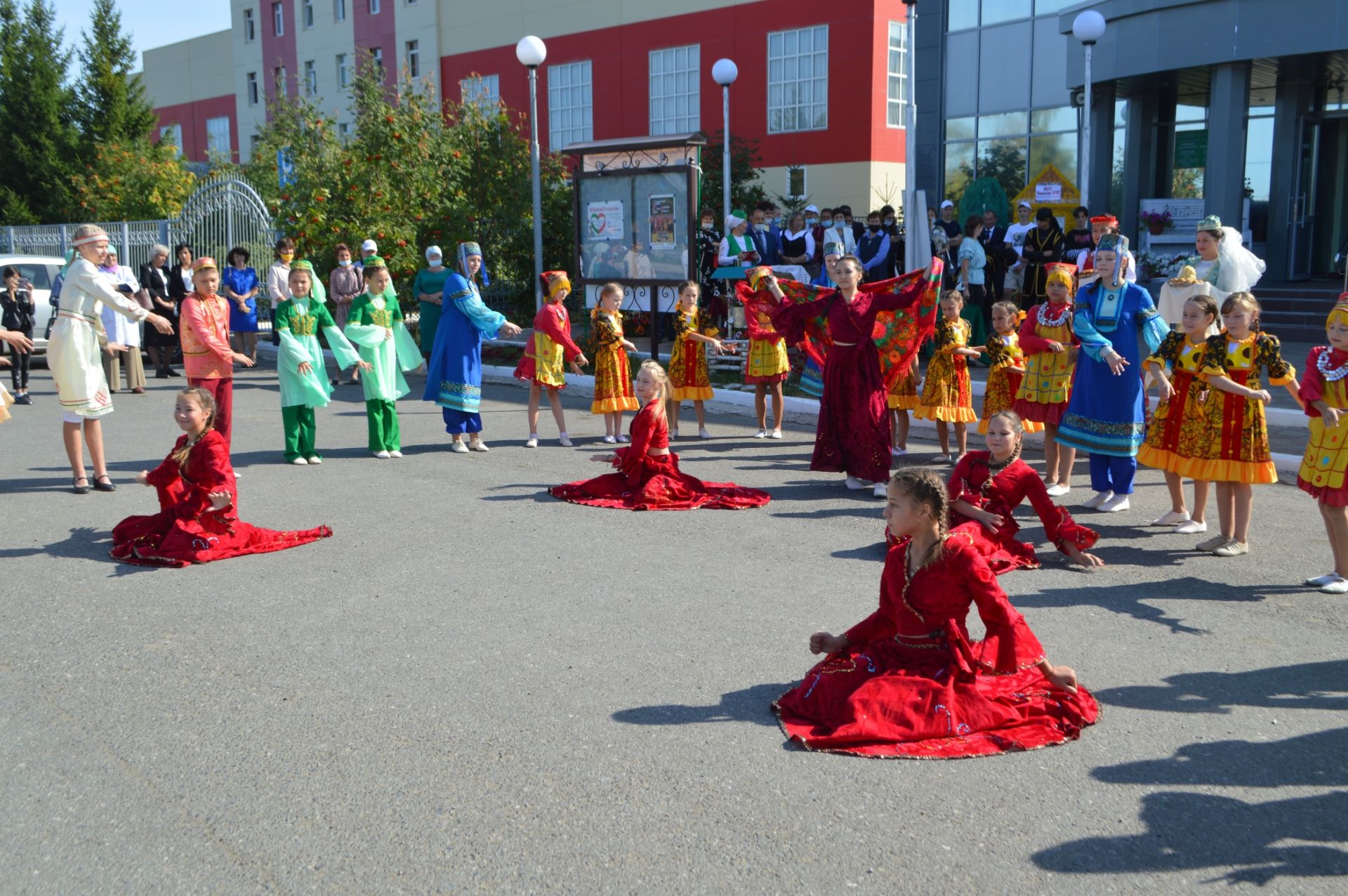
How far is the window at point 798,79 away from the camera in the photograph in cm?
2869

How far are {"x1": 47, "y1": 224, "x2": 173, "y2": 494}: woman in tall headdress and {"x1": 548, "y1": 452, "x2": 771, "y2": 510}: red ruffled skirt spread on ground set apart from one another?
12.0 feet

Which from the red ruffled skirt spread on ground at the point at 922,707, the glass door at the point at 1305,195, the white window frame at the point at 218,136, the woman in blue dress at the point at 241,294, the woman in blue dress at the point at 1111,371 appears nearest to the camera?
the red ruffled skirt spread on ground at the point at 922,707

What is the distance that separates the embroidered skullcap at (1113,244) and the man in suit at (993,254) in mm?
7950

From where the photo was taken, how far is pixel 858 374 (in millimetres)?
8969

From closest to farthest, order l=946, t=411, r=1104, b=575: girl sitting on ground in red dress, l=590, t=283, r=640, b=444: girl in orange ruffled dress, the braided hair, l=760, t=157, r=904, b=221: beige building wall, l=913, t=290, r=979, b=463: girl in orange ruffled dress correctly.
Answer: the braided hair < l=946, t=411, r=1104, b=575: girl sitting on ground in red dress < l=913, t=290, r=979, b=463: girl in orange ruffled dress < l=590, t=283, r=640, b=444: girl in orange ruffled dress < l=760, t=157, r=904, b=221: beige building wall

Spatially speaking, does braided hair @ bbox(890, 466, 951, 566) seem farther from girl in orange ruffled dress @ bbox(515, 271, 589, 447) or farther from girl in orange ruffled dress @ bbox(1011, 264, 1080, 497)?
girl in orange ruffled dress @ bbox(515, 271, 589, 447)

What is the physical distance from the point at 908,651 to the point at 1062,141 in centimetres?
2055

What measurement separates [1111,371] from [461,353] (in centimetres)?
586

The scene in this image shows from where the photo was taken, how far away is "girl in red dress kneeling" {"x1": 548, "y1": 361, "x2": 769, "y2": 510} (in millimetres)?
8609

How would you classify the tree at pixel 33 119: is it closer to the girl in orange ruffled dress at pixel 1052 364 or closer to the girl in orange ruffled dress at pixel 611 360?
the girl in orange ruffled dress at pixel 611 360

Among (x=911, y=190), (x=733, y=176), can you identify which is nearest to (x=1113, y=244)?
(x=911, y=190)

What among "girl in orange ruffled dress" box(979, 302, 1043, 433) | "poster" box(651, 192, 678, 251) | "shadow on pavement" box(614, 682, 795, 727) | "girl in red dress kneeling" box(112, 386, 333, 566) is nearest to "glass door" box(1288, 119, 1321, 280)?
"poster" box(651, 192, 678, 251)

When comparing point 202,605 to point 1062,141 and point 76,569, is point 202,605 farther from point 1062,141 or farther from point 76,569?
point 1062,141

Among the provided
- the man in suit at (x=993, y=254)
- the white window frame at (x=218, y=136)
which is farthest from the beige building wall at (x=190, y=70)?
the man in suit at (x=993, y=254)
